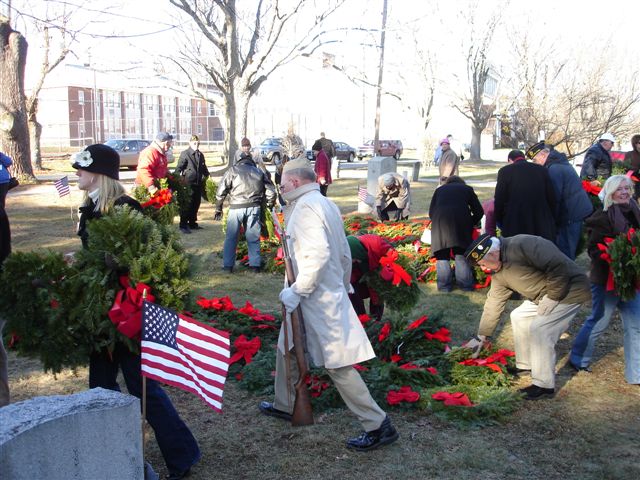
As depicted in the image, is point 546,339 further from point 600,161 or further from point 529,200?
point 600,161

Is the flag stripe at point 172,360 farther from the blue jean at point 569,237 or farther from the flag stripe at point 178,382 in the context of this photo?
the blue jean at point 569,237

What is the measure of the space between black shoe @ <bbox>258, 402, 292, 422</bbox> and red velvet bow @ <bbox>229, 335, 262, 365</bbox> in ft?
3.28

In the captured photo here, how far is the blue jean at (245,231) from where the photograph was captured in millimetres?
10273

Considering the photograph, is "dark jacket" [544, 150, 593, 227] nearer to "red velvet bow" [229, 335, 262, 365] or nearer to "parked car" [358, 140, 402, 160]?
"red velvet bow" [229, 335, 262, 365]

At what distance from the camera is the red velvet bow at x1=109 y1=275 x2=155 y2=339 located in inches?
153

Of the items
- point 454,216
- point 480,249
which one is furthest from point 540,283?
point 454,216

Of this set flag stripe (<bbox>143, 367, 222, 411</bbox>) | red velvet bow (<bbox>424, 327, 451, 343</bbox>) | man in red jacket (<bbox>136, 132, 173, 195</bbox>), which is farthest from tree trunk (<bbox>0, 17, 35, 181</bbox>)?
flag stripe (<bbox>143, 367, 222, 411</bbox>)

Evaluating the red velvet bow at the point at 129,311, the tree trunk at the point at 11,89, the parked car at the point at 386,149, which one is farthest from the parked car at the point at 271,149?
the red velvet bow at the point at 129,311

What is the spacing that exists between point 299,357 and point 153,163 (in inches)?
287

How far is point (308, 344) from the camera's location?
4629 millimetres

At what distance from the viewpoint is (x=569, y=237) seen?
28.0 ft

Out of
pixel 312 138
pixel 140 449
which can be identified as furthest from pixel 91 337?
pixel 312 138

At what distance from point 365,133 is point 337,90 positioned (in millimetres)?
4748

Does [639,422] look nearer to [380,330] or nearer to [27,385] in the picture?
[380,330]
